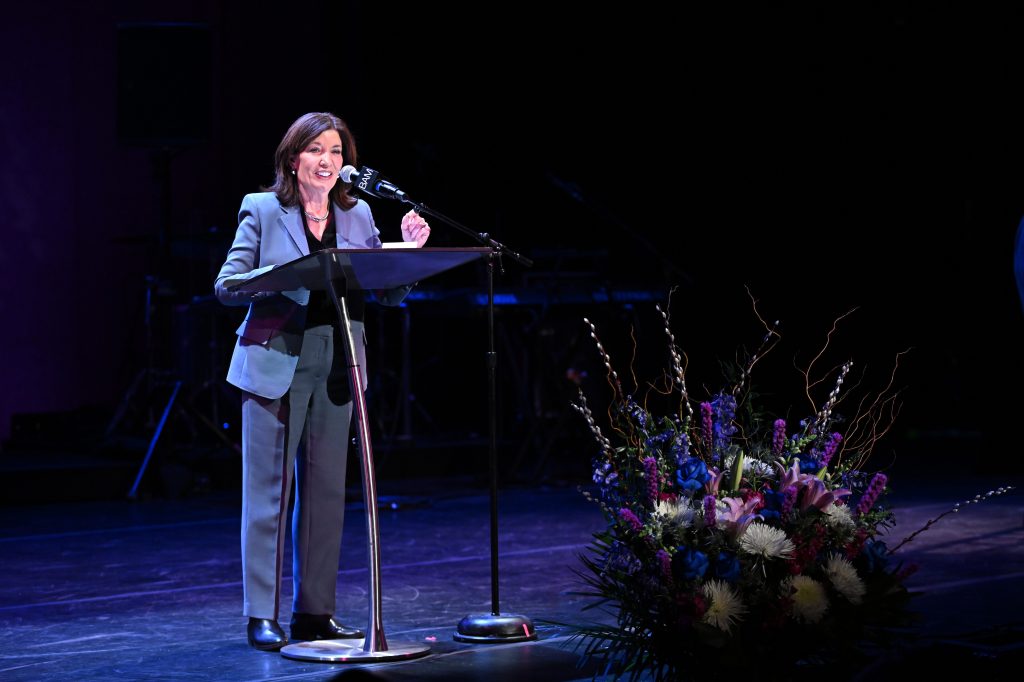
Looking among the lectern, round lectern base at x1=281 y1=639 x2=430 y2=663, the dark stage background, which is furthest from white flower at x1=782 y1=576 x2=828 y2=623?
the dark stage background

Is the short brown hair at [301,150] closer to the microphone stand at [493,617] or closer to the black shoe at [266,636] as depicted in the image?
the microphone stand at [493,617]

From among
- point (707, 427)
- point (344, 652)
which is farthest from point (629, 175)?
point (707, 427)

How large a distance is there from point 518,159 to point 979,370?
131 inches

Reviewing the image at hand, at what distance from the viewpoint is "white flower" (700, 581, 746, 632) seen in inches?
108

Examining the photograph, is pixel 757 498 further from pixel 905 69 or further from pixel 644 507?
pixel 905 69

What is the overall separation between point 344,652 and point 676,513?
3.72ft

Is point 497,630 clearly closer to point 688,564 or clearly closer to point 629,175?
point 688,564

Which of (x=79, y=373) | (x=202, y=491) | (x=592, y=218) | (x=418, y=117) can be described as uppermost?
(x=418, y=117)

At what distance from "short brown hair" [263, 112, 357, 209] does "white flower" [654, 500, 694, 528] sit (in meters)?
1.25

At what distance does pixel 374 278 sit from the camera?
354cm

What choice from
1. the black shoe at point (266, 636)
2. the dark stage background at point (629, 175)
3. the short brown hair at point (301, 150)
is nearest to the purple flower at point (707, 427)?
the short brown hair at point (301, 150)

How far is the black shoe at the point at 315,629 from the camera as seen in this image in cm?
386

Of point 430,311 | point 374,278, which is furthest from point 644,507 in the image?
point 430,311

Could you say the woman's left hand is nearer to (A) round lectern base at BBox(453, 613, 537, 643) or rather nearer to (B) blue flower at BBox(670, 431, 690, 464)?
(B) blue flower at BBox(670, 431, 690, 464)
